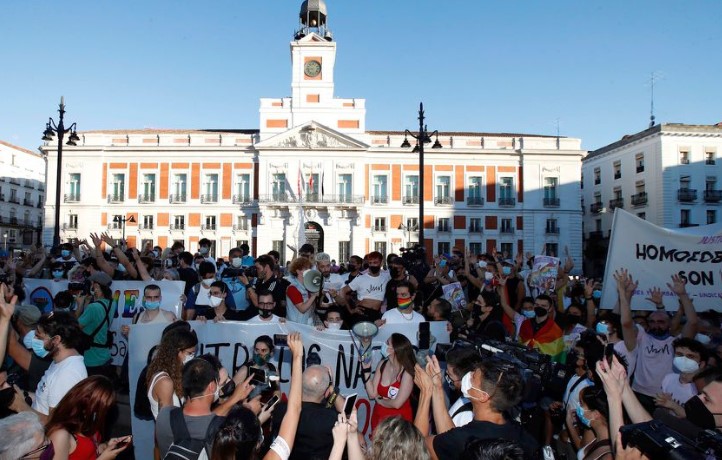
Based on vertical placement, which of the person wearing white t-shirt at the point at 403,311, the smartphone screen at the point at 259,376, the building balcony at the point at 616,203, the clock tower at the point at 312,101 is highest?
the clock tower at the point at 312,101

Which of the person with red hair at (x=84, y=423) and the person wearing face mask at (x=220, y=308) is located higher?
the person wearing face mask at (x=220, y=308)

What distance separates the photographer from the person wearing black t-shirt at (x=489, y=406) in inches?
129

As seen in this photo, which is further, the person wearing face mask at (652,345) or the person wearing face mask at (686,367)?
the person wearing face mask at (652,345)

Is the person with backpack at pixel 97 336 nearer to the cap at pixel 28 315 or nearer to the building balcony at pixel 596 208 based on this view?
the cap at pixel 28 315

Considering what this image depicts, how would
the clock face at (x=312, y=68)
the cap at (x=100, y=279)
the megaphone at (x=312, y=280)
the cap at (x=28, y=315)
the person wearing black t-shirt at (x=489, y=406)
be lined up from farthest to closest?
the clock face at (x=312, y=68)
the cap at (x=100, y=279)
the megaphone at (x=312, y=280)
the cap at (x=28, y=315)
the person wearing black t-shirt at (x=489, y=406)

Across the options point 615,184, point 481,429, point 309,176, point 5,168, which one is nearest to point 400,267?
point 481,429

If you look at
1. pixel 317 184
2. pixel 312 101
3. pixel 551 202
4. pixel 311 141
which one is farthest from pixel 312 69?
pixel 551 202

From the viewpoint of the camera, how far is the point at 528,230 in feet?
142

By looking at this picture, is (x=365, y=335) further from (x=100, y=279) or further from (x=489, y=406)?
(x=100, y=279)

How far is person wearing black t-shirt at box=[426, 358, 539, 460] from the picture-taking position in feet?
10.7

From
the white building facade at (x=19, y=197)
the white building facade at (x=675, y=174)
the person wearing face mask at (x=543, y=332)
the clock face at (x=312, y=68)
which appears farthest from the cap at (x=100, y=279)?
the white building facade at (x=19, y=197)

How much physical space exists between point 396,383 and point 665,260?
4.65 meters

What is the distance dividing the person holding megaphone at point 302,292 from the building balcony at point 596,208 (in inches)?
1833

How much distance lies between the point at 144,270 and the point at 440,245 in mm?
36071
